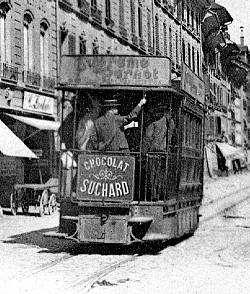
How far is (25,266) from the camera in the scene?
1021 cm

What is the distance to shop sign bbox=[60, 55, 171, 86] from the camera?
38.7ft

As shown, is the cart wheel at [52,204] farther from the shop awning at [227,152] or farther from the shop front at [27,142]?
the shop awning at [227,152]

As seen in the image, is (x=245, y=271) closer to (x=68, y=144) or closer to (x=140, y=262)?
(x=140, y=262)

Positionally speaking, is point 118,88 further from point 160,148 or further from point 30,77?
point 30,77

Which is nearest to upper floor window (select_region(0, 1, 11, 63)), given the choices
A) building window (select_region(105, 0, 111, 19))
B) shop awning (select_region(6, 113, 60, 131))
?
shop awning (select_region(6, 113, 60, 131))

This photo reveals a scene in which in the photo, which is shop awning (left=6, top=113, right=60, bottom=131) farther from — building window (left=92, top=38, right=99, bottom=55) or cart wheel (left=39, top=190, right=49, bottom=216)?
building window (left=92, top=38, right=99, bottom=55)

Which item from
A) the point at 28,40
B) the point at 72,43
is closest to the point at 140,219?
the point at 28,40

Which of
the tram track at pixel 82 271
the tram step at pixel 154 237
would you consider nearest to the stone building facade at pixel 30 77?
the tram step at pixel 154 237

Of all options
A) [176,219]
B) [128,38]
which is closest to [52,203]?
[176,219]

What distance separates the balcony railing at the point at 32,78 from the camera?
78.7 ft

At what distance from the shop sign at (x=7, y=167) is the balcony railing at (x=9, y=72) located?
2.42 m

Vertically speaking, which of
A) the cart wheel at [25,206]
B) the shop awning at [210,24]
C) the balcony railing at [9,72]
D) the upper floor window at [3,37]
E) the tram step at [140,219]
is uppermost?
the shop awning at [210,24]

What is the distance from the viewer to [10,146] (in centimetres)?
2023

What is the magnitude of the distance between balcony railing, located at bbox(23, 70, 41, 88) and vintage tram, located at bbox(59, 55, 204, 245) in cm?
1177
